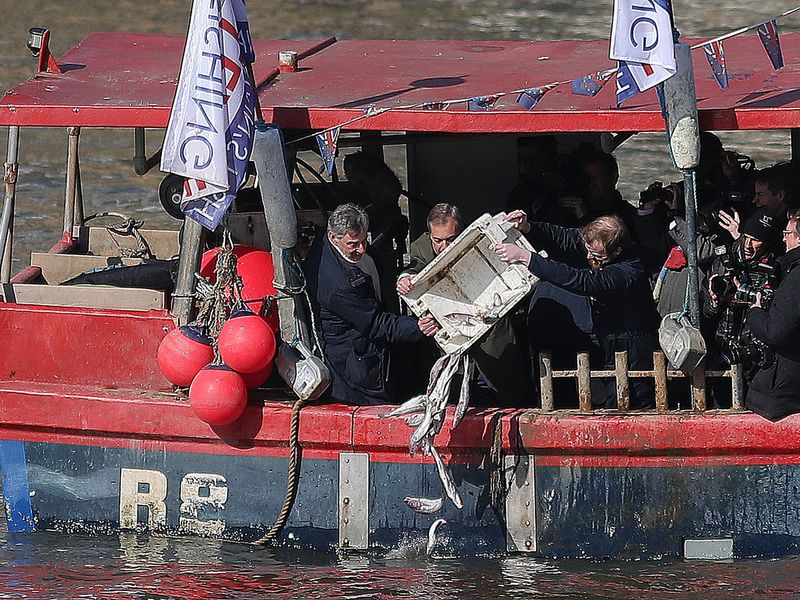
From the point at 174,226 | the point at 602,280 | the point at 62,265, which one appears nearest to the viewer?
the point at 602,280

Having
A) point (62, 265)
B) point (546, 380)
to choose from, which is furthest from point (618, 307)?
point (62, 265)

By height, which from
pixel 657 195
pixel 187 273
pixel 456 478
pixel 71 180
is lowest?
pixel 456 478

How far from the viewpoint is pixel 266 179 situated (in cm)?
691

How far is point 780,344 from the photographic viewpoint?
21.9ft

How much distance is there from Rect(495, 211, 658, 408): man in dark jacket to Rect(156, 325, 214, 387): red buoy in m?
1.54

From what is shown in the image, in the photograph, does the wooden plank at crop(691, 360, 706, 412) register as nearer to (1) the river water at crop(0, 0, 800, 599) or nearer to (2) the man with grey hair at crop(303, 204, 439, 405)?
(1) the river water at crop(0, 0, 800, 599)

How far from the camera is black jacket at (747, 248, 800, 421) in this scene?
659 centimetres

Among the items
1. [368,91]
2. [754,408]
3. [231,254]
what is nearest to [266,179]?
[231,254]

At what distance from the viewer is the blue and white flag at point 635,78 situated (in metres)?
6.37

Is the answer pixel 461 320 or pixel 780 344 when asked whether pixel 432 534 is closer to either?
pixel 461 320

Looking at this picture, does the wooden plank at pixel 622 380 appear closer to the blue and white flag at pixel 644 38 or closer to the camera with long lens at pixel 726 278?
the camera with long lens at pixel 726 278

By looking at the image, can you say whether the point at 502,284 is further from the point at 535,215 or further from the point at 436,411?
the point at 535,215

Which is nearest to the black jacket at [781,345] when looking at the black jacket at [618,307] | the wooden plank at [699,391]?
the wooden plank at [699,391]

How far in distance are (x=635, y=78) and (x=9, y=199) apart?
3.71 metres
